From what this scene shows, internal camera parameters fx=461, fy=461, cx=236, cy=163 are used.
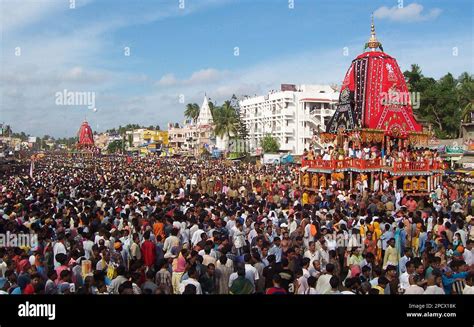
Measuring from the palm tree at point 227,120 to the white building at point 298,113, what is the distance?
4.39 m

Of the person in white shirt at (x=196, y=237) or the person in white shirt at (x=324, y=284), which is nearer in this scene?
the person in white shirt at (x=324, y=284)

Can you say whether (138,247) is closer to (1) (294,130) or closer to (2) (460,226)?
(2) (460,226)

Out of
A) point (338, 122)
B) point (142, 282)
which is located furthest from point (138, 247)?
point (338, 122)

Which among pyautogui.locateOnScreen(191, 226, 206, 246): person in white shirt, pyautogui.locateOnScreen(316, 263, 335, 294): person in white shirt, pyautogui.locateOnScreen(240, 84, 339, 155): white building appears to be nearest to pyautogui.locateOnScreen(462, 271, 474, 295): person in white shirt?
pyautogui.locateOnScreen(316, 263, 335, 294): person in white shirt

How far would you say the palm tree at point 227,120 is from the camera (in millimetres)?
61531

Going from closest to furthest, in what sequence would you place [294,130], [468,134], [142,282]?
[142,282] → [468,134] → [294,130]

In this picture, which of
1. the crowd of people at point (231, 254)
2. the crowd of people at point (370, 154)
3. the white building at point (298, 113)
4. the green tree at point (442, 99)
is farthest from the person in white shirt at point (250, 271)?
the white building at point (298, 113)

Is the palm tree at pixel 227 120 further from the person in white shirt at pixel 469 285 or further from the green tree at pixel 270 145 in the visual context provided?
the person in white shirt at pixel 469 285

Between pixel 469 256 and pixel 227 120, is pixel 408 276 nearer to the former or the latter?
pixel 469 256

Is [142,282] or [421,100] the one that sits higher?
[421,100]

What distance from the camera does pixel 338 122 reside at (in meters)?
25.5

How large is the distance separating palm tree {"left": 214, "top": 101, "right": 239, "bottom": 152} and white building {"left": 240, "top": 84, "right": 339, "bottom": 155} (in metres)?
4.39

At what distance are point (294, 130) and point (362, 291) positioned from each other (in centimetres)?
5018
